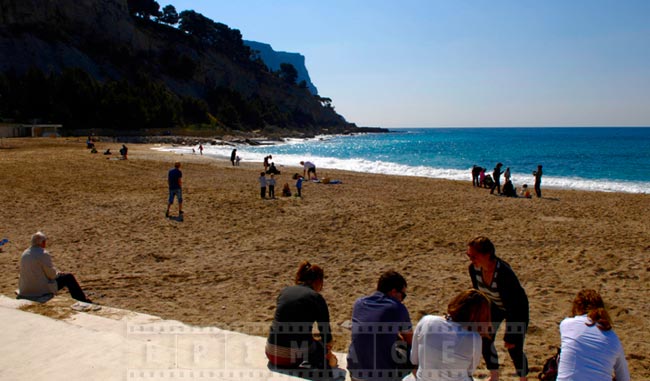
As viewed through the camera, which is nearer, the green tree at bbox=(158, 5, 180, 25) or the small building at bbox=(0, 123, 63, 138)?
the small building at bbox=(0, 123, 63, 138)

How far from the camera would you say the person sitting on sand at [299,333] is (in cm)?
382

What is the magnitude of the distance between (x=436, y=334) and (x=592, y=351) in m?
1.10

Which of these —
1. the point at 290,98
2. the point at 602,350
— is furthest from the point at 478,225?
the point at 290,98

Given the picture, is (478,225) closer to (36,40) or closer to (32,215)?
(32,215)

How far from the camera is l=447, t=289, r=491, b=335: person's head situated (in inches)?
Answer: 121

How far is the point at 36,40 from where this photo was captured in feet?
244

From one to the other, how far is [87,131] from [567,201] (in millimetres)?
53610

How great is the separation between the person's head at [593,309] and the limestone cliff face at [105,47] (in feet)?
259

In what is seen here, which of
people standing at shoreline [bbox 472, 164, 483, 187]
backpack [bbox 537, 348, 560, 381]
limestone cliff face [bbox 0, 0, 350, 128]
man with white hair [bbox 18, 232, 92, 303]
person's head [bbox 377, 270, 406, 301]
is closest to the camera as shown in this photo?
person's head [bbox 377, 270, 406, 301]

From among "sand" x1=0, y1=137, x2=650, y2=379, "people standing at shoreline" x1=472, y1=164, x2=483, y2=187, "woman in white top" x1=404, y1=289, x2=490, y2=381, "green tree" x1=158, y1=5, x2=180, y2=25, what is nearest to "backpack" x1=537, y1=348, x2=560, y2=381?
"sand" x1=0, y1=137, x2=650, y2=379

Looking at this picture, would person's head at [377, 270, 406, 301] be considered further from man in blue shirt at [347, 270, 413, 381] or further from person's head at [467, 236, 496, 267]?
person's head at [467, 236, 496, 267]

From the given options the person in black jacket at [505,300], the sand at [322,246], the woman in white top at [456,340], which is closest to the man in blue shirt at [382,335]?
the woman in white top at [456,340]

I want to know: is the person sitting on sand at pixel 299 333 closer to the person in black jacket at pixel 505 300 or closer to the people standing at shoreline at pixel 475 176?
the person in black jacket at pixel 505 300

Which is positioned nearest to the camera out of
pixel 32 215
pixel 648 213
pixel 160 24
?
pixel 32 215
